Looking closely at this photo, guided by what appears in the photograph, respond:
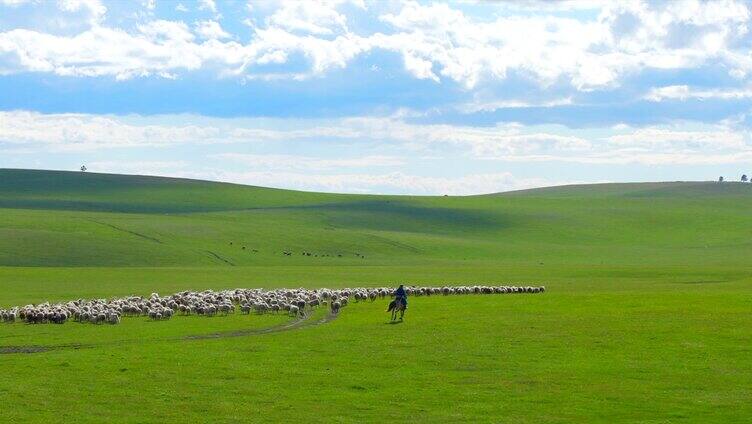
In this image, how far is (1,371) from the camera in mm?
26531

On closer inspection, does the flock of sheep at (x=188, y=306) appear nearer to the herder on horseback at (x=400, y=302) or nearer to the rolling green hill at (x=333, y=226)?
the herder on horseback at (x=400, y=302)

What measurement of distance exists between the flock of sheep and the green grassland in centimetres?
118

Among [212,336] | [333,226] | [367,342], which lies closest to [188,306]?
[212,336]

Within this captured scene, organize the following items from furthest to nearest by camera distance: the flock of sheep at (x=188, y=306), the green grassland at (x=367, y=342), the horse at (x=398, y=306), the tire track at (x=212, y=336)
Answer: the flock of sheep at (x=188, y=306)
the horse at (x=398, y=306)
the tire track at (x=212, y=336)
the green grassland at (x=367, y=342)

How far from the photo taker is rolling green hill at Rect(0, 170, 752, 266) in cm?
9244

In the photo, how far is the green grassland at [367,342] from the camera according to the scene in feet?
72.8

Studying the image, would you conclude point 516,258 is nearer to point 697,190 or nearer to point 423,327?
point 423,327

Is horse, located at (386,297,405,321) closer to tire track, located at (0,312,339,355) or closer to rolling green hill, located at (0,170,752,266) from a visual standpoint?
tire track, located at (0,312,339,355)

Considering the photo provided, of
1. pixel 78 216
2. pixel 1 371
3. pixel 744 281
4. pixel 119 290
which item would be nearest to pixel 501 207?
pixel 78 216

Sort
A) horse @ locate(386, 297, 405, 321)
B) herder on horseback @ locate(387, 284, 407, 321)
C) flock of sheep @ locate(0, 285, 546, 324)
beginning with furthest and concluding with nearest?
flock of sheep @ locate(0, 285, 546, 324) → horse @ locate(386, 297, 405, 321) → herder on horseback @ locate(387, 284, 407, 321)

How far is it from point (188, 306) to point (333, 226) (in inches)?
3300

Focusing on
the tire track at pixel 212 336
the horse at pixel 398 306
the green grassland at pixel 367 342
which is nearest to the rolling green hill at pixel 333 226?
the green grassland at pixel 367 342

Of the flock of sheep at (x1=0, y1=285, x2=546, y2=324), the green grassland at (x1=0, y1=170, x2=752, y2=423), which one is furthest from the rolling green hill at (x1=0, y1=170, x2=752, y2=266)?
the flock of sheep at (x1=0, y1=285, x2=546, y2=324)

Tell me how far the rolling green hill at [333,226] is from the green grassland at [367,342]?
0.68 meters
